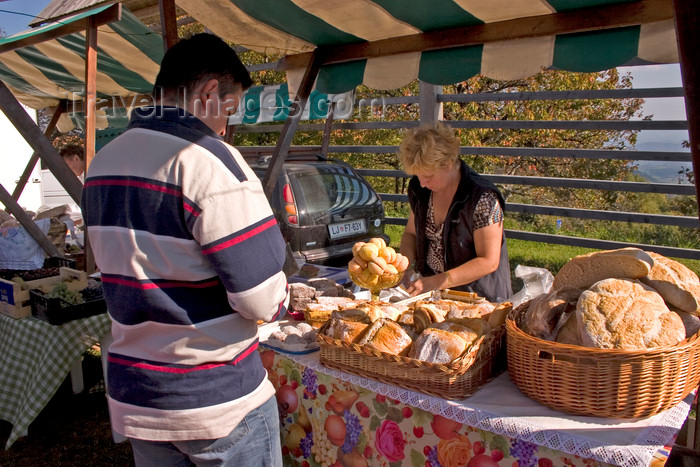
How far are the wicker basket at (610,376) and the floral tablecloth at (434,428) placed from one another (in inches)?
1.4

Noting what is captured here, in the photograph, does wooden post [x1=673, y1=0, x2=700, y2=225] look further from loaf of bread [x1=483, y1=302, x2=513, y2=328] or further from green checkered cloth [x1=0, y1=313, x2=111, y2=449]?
green checkered cloth [x1=0, y1=313, x2=111, y2=449]

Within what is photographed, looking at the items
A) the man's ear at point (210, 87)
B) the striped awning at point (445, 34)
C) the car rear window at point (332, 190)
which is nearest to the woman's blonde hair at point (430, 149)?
the striped awning at point (445, 34)

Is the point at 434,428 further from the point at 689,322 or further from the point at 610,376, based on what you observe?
the point at 689,322

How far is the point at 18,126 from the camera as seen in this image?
3.92m

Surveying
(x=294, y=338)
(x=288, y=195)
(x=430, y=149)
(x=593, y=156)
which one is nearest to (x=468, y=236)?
(x=430, y=149)

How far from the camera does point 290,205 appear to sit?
562cm

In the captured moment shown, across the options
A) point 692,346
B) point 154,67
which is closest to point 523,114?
point 154,67

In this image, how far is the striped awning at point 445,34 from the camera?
335 centimetres

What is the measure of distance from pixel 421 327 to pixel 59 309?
7.41 feet

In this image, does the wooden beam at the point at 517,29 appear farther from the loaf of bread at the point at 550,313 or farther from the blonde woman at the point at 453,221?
the loaf of bread at the point at 550,313

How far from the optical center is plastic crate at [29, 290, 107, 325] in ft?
10.2

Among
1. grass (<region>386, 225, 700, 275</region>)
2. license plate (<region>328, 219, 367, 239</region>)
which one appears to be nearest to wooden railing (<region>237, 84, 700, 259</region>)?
grass (<region>386, 225, 700, 275</region>)

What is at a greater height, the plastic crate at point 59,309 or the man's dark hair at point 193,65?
the man's dark hair at point 193,65

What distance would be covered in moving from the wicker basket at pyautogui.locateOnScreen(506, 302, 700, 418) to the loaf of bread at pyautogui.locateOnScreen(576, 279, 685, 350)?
4cm
